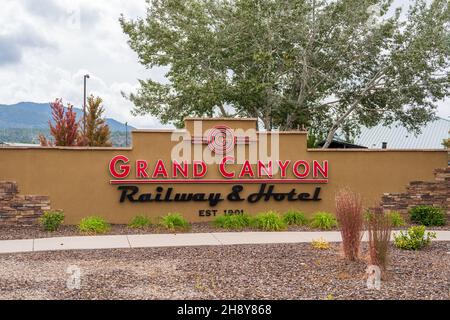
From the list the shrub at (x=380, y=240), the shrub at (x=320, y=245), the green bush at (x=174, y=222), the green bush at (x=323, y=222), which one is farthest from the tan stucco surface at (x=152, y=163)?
the shrub at (x=380, y=240)

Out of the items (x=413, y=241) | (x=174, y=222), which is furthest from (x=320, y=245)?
(x=174, y=222)

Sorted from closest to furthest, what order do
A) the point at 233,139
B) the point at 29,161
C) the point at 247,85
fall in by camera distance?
the point at 29,161
the point at 233,139
the point at 247,85

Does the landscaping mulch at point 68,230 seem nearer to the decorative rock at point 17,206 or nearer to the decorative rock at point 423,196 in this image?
the decorative rock at point 17,206

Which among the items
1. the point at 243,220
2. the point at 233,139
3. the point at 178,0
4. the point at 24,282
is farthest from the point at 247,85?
the point at 24,282

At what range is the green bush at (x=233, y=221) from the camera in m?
14.5

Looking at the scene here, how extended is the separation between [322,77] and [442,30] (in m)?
5.86

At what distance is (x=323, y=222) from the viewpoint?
48.1 ft

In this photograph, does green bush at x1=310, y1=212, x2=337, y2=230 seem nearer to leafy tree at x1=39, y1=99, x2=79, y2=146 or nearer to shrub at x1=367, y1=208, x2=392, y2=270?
shrub at x1=367, y1=208, x2=392, y2=270

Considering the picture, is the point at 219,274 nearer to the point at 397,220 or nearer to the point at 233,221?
the point at 233,221

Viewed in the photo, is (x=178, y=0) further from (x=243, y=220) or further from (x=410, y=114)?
(x=243, y=220)

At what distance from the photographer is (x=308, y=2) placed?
24.4 meters

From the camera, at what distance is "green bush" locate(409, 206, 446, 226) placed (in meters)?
15.5
